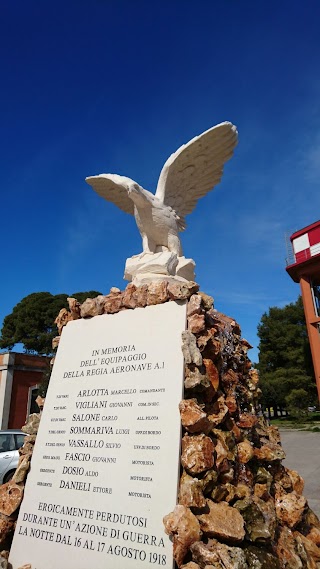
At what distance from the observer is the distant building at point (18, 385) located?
17.2m

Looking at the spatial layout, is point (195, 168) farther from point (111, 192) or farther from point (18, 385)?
point (18, 385)

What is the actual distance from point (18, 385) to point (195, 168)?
16623 mm

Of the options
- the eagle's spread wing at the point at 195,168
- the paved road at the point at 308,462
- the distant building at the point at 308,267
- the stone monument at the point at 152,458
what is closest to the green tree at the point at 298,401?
the distant building at the point at 308,267

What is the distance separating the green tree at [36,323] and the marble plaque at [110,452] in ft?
80.6

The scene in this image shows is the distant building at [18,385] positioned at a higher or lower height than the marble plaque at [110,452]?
higher

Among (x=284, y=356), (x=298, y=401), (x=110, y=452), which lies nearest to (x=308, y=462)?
(x=110, y=452)

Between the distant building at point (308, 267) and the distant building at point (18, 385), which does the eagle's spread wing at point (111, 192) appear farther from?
the distant building at point (18, 385)

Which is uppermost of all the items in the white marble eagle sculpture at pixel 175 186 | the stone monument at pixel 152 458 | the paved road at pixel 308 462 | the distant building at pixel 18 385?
the white marble eagle sculpture at pixel 175 186

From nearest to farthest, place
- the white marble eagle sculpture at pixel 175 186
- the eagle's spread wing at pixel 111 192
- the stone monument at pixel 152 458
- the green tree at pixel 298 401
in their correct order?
1. the stone monument at pixel 152 458
2. the white marble eagle sculpture at pixel 175 186
3. the eagle's spread wing at pixel 111 192
4. the green tree at pixel 298 401

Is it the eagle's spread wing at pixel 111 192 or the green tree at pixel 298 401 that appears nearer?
the eagle's spread wing at pixel 111 192

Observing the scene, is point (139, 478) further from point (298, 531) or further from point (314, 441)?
point (314, 441)

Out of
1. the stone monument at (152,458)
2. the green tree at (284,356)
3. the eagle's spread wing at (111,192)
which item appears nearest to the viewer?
the stone monument at (152,458)

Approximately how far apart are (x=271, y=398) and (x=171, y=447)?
24.9 metres

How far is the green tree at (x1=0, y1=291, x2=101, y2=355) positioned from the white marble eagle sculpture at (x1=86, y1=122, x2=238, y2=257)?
2273cm
